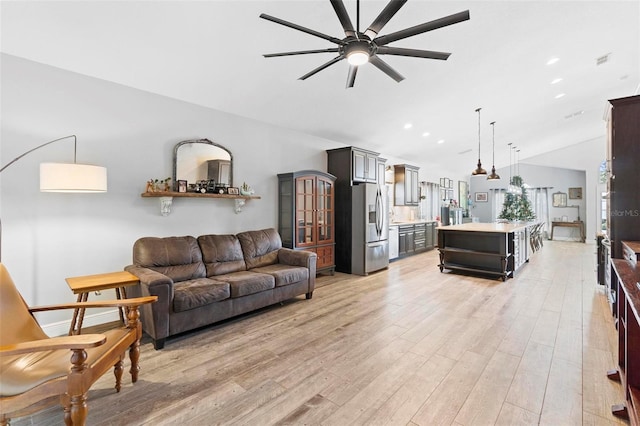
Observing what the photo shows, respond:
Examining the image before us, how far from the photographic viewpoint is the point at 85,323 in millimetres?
3139

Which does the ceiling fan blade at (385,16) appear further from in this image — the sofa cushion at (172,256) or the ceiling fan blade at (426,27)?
the sofa cushion at (172,256)

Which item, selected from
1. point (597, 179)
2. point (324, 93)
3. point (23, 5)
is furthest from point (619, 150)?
point (597, 179)

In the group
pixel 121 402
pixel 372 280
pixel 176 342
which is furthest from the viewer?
pixel 372 280

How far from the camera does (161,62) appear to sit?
10.3 ft

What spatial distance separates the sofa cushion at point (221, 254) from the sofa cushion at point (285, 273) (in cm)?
26

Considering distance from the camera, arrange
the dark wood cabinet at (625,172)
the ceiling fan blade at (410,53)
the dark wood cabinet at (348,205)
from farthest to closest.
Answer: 1. the dark wood cabinet at (348,205)
2. the dark wood cabinet at (625,172)
3. the ceiling fan blade at (410,53)

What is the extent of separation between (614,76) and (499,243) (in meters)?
3.77

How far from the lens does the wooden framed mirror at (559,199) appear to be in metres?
10.8

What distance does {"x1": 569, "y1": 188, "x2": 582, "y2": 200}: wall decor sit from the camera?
34.4 ft

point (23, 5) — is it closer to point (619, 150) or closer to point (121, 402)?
point (121, 402)

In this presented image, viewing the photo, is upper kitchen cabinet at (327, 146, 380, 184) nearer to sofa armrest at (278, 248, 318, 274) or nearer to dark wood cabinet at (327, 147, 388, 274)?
dark wood cabinet at (327, 147, 388, 274)

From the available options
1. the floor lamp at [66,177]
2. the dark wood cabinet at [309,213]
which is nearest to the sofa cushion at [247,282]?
the dark wood cabinet at [309,213]

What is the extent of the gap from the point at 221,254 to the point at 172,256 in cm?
60

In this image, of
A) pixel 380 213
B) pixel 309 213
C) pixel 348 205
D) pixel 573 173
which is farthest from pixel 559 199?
pixel 309 213
